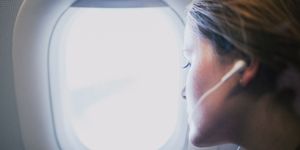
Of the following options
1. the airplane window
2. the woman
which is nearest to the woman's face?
the woman

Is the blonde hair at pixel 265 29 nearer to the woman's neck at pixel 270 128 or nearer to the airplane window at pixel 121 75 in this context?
the woman's neck at pixel 270 128

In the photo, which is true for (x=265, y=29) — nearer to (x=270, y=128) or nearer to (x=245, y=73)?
(x=245, y=73)

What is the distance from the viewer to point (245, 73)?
0.57 meters

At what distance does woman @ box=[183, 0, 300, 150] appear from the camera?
21.2 inches

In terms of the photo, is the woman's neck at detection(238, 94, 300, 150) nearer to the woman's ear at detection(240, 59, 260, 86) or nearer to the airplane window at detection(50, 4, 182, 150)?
the woman's ear at detection(240, 59, 260, 86)

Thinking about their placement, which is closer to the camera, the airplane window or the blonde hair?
the blonde hair

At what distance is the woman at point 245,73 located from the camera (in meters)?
0.54

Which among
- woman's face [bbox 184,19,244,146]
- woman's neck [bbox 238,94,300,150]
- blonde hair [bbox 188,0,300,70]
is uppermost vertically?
blonde hair [bbox 188,0,300,70]

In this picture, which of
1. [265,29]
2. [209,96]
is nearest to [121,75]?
[209,96]

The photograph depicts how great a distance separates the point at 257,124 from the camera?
624 mm

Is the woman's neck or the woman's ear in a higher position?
the woman's ear

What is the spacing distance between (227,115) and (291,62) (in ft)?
0.54

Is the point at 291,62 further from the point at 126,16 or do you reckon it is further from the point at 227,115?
the point at 126,16

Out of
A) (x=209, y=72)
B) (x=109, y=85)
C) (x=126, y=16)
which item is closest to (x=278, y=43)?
(x=209, y=72)
